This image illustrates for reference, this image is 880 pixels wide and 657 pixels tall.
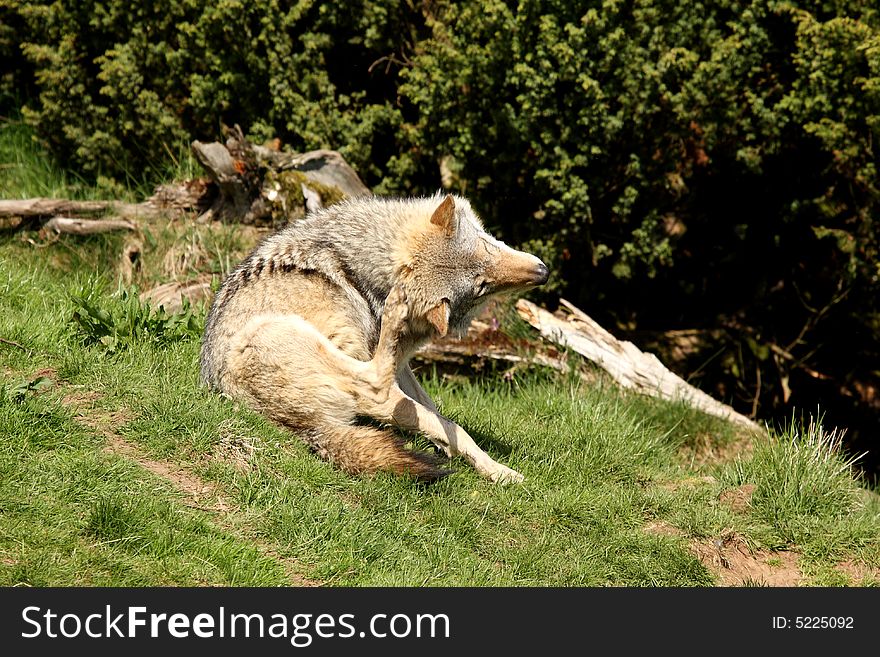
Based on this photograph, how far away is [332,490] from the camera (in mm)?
5488

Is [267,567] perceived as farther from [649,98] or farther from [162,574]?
[649,98]

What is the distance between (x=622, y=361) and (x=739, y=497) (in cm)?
217

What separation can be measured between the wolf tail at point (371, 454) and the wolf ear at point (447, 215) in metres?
1.35

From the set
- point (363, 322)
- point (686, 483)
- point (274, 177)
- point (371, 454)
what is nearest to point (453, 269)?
point (363, 322)

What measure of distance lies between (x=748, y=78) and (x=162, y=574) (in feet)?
25.0

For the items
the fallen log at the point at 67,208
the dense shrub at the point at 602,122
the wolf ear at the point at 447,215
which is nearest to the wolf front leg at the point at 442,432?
the wolf ear at the point at 447,215

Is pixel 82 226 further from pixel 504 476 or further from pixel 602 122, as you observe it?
pixel 504 476

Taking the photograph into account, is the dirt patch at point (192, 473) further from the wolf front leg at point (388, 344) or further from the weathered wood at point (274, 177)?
the weathered wood at point (274, 177)

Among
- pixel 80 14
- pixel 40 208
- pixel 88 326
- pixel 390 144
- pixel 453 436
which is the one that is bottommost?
pixel 453 436

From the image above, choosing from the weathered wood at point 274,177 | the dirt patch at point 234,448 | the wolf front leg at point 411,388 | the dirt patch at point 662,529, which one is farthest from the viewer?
the weathered wood at point 274,177

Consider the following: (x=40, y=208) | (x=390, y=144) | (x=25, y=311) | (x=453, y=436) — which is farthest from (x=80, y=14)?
(x=453, y=436)

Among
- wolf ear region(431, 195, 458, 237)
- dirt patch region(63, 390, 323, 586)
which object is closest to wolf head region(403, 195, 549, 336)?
wolf ear region(431, 195, 458, 237)

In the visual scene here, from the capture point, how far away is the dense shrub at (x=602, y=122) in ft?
29.0

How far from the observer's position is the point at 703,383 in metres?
10.8
